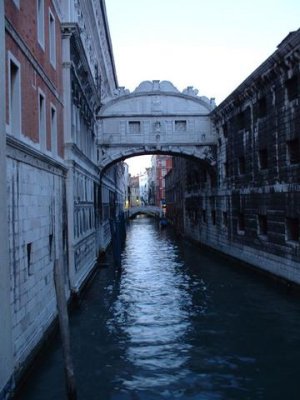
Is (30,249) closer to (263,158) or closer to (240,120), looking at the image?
(263,158)

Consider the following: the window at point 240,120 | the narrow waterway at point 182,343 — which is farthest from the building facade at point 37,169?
the window at point 240,120

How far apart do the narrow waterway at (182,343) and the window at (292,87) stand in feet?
18.1

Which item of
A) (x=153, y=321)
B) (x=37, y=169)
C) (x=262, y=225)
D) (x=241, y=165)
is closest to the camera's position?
(x=37, y=169)

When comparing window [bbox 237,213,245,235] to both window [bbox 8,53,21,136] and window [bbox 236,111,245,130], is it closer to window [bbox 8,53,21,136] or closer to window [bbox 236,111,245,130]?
window [bbox 236,111,245,130]

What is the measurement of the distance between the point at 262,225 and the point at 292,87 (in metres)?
5.03

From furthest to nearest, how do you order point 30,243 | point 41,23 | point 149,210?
point 149,210, point 41,23, point 30,243

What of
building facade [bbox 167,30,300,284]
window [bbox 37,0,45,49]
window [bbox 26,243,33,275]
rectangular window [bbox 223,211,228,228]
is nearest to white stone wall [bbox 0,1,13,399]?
window [bbox 26,243,33,275]

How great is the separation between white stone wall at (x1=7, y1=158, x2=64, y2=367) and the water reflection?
166cm

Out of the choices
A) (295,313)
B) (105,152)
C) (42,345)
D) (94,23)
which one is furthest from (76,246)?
(94,23)

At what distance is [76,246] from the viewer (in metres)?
13.4

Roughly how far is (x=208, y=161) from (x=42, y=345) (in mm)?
16225

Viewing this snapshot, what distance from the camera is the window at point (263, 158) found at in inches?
647

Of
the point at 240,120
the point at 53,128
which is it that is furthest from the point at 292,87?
the point at 53,128

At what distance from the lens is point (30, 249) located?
8094 millimetres
